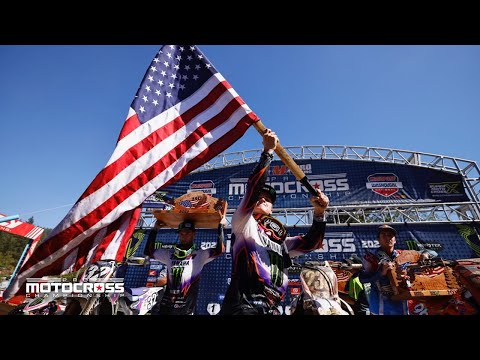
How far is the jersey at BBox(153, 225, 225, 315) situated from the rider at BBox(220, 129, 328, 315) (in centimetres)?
137

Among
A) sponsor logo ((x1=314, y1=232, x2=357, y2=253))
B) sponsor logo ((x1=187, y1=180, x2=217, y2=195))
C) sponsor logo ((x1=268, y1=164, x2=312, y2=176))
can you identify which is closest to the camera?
sponsor logo ((x1=314, y1=232, x2=357, y2=253))

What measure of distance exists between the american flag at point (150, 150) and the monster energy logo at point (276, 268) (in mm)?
1249

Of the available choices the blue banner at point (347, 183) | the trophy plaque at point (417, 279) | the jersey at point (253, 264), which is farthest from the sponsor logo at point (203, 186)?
the jersey at point (253, 264)

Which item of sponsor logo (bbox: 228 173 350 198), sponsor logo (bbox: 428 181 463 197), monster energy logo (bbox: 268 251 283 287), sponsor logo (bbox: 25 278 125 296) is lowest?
sponsor logo (bbox: 25 278 125 296)

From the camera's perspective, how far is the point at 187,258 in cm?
350

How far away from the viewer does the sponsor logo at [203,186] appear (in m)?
16.4

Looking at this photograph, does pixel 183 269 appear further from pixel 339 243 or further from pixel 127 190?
pixel 339 243

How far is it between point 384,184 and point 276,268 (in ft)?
50.3

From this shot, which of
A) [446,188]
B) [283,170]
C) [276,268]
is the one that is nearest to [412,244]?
[446,188]

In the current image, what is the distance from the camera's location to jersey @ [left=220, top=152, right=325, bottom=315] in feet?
6.32

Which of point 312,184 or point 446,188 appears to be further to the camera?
point 312,184

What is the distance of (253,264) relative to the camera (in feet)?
6.71

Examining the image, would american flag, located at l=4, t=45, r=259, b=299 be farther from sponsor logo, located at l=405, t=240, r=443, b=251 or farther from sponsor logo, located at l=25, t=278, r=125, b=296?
sponsor logo, located at l=405, t=240, r=443, b=251

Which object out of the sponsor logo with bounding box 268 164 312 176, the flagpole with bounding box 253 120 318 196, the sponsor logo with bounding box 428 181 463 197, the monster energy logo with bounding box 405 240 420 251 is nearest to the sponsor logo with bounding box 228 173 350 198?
the sponsor logo with bounding box 268 164 312 176
